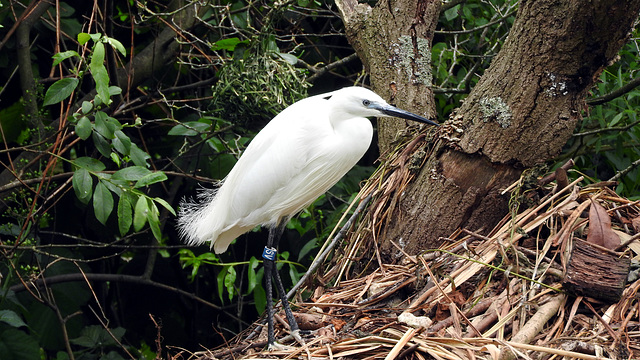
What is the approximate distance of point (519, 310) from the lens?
1.75 meters

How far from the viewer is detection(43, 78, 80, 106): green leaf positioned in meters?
2.07

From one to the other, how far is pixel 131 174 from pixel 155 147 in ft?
4.73

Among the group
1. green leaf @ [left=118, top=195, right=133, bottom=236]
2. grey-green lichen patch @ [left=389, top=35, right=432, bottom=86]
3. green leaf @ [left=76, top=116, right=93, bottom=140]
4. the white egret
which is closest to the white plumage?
the white egret

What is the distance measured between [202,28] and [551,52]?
7.00 ft

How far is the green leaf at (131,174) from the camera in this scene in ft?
6.82

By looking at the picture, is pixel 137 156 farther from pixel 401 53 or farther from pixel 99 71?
pixel 401 53

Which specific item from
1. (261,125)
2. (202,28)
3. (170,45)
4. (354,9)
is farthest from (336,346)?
(202,28)

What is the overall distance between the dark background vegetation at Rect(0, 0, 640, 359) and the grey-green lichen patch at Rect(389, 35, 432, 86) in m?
0.39

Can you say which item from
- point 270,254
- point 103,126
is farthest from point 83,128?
point 270,254

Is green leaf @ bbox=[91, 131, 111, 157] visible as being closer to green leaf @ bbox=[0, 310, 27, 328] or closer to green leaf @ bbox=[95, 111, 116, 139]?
green leaf @ bbox=[95, 111, 116, 139]

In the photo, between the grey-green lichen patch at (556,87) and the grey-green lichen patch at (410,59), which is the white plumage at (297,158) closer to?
the grey-green lichen patch at (410,59)

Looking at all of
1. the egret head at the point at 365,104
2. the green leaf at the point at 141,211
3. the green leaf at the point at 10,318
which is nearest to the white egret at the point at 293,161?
the egret head at the point at 365,104

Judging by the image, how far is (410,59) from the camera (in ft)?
8.27

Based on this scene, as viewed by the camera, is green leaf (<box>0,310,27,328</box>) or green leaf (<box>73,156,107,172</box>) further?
green leaf (<box>0,310,27,328</box>)
